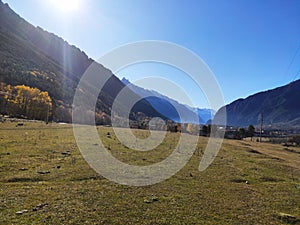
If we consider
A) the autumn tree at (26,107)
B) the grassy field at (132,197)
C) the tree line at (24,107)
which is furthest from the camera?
the autumn tree at (26,107)

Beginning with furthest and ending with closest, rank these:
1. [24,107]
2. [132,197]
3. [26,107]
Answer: [26,107] < [24,107] < [132,197]

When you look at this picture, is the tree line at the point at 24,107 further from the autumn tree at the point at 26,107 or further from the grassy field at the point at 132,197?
the grassy field at the point at 132,197

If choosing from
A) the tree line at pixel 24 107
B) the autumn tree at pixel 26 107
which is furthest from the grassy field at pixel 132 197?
the autumn tree at pixel 26 107

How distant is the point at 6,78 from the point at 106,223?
118146mm

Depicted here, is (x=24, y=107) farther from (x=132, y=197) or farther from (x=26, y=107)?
(x=132, y=197)

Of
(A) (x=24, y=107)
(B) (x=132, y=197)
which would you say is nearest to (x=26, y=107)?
(A) (x=24, y=107)

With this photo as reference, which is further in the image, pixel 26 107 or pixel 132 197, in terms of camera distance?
pixel 26 107

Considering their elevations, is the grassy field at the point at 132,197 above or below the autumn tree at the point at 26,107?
below

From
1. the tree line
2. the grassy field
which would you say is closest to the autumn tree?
the tree line

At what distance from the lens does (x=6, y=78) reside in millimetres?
110375

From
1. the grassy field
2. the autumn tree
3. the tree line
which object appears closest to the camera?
the grassy field

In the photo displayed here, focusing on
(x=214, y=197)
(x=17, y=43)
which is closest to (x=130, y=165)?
(x=214, y=197)

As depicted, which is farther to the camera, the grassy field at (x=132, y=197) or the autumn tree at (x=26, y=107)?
the autumn tree at (x=26, y=107)

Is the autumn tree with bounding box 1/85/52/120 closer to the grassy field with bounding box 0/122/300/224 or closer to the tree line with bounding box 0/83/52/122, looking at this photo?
the tree line with bounding box 0/83/52/122
